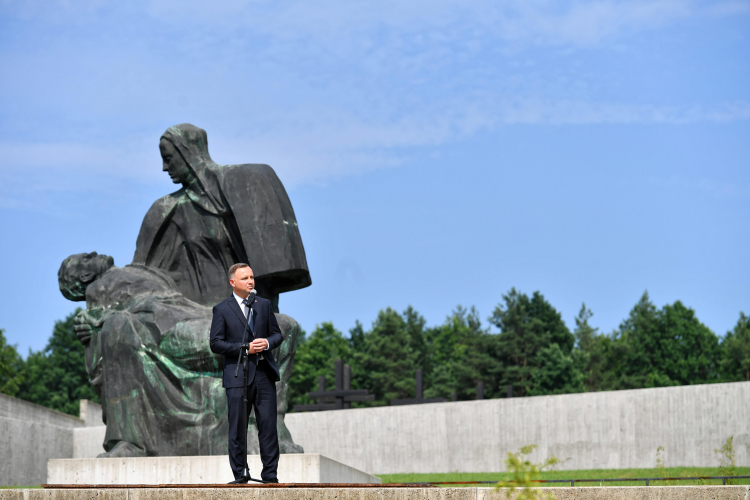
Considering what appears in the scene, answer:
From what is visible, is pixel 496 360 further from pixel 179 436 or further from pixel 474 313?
pixel 179 436

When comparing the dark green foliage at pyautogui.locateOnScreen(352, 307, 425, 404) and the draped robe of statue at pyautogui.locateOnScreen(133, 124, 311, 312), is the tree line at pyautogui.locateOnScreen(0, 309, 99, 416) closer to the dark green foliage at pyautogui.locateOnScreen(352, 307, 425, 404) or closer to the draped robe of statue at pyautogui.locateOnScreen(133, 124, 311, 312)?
the dark green foliage at pyautogui.locateOnScreen(352, 307, 425, 404)

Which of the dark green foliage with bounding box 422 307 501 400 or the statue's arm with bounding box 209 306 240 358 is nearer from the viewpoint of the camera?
the statue's arm with bounding box 209 306 240 358

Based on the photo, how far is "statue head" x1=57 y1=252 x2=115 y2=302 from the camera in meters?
10.6

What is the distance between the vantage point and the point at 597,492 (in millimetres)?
4652

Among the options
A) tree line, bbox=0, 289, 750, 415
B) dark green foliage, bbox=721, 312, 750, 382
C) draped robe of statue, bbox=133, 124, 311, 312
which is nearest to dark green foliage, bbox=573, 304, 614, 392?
tree line, bbox=0, 289, 750, 415

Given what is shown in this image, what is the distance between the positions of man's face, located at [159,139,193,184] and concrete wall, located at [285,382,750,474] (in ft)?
34.2

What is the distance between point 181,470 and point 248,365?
281 cm

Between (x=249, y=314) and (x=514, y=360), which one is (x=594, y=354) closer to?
(x=514, y=360)

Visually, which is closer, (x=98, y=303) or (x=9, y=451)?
(x=98, y=303)

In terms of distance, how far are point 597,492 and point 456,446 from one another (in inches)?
585

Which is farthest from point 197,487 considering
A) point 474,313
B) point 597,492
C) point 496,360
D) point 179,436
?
point 474,313

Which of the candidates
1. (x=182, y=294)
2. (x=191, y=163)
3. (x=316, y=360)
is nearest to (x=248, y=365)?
(x=182, y=294)

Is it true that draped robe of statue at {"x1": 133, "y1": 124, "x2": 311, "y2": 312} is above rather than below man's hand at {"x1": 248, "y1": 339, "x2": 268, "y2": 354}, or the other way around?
above

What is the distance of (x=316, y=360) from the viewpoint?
52250 mm
